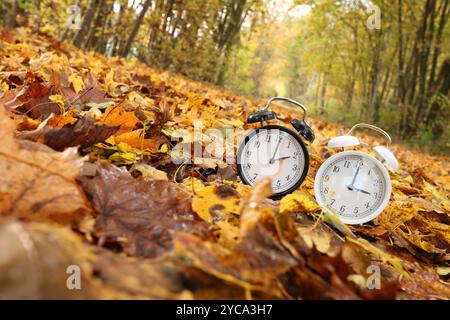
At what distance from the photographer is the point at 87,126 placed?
136 cm

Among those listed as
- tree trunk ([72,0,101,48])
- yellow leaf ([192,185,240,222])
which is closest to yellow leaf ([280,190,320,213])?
yellow leaf ([192,185,240,222])

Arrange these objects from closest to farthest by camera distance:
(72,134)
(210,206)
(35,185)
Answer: (35,185) → (210,206) → (72,134)

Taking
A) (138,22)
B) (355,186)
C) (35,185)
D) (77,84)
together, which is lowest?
(355,186)

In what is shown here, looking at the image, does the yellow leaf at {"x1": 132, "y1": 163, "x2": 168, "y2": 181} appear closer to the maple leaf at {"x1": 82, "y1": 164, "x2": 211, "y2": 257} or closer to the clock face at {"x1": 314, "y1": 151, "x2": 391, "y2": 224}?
the maple leaf at {"x1": 82, "y1": 164, "x2": 211, "y2": 257}

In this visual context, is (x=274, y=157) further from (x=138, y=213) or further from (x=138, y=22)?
(x=138, y=22)

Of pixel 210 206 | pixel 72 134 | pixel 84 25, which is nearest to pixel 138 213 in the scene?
pixel 210 206

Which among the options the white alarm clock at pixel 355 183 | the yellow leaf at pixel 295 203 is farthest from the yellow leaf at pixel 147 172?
the white alarm clock at pixel 355 183

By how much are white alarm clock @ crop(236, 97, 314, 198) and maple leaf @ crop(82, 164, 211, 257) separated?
2.01 feet

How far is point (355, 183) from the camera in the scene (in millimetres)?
1691

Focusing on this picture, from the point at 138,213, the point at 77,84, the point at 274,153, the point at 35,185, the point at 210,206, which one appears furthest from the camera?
the point at 77,84

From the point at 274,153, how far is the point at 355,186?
359mm

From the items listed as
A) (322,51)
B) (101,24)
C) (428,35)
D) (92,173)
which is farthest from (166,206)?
(322,51)

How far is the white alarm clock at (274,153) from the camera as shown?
1758 millimetres
